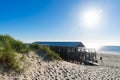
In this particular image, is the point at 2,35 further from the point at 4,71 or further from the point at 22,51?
the point at 4,71

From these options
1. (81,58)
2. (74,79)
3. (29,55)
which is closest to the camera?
(74,79)

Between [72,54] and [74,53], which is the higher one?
[74,53]

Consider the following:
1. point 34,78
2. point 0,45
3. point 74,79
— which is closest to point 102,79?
point 74,79

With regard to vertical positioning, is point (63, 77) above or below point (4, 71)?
below

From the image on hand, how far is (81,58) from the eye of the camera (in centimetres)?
2819

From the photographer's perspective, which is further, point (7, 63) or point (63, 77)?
point (63, 77)

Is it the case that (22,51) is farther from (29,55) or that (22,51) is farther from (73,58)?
(73,58)

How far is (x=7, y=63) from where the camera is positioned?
970cm

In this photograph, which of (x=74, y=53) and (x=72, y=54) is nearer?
(x=72, y=54)

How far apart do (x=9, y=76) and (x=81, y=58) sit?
787 inches

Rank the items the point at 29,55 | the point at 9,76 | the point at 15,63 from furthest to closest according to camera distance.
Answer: the point at 29,55 → the point at 15,63 → the point at 9,76

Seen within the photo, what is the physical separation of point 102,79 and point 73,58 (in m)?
15.1

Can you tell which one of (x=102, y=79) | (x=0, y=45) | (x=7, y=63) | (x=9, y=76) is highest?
(x=0, y=45)

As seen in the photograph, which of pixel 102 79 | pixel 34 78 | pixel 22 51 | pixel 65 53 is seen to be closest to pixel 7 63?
pixel 34 78
